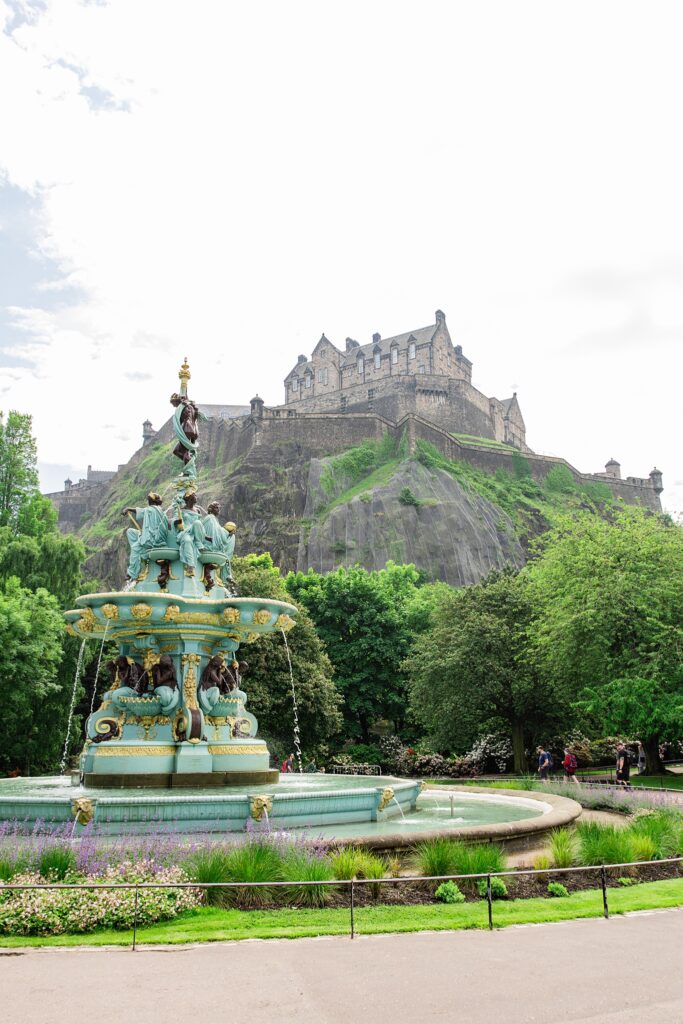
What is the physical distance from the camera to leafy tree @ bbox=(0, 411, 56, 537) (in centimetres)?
3512

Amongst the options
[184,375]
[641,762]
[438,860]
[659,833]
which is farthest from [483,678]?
[438,860]

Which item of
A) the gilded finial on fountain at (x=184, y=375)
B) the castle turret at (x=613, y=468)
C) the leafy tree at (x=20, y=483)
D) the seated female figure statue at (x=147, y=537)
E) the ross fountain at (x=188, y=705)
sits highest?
the castle turret at (x=613, y=468)

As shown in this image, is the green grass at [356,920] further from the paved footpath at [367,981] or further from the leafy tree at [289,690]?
the leafy tree at [289,690]

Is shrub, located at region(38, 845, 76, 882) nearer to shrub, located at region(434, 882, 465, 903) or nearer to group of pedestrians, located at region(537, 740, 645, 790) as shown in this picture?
shrub, located at region(434, 882, 465, 903)

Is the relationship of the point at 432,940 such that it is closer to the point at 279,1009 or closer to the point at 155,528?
the point at 279,1009

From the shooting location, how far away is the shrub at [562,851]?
9320 millimetres

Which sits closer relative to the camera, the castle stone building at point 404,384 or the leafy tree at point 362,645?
the leafy tree at point 362,645

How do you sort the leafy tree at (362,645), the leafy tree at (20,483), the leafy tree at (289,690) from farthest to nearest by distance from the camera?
the leafy tree at (362,645) → the leafy tree at (20,483) → the leafy tree at (289,690)

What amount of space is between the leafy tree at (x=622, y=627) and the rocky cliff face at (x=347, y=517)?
150ft

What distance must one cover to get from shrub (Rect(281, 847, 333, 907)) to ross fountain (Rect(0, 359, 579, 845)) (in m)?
2.36

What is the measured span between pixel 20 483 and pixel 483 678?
21135 mm

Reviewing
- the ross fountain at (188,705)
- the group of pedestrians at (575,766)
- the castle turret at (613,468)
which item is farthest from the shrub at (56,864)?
the castle turret at (613,468)

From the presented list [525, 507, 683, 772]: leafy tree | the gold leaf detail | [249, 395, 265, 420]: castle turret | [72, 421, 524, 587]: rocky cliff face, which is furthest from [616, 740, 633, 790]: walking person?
[249, 395, 265, 420]: castle turret

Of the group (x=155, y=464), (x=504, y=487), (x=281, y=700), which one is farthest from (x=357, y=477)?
(x=281, y=700)
